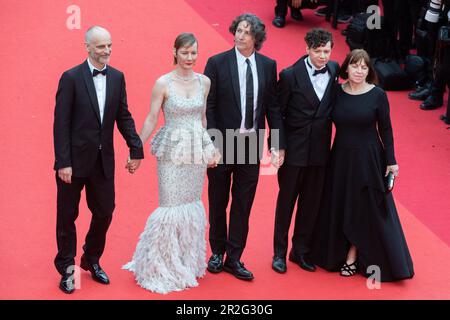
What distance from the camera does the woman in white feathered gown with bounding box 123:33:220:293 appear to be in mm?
5449

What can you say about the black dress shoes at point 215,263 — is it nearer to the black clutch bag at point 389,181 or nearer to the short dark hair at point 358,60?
the black clutch bag at point 389,181

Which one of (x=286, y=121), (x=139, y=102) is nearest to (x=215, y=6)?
(x=139, y=102)

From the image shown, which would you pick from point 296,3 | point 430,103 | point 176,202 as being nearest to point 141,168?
point 176,202

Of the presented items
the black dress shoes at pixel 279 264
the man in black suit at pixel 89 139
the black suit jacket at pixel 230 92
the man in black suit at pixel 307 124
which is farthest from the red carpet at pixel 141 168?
the black suit jacket at pixel 230 92

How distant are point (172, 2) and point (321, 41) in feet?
16.6

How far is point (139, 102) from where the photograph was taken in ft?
27.1

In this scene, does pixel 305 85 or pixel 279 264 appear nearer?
pixel 305 85

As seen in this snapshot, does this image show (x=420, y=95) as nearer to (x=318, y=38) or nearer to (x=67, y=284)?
(x=318, y=38)

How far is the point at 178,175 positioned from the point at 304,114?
0.87 m

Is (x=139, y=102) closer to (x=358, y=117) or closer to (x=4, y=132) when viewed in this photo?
(x=4, y=132)

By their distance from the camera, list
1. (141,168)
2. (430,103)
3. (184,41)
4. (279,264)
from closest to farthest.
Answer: (184,41) < (279,264) < (141,168) < (430,103)

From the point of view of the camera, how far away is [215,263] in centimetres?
588

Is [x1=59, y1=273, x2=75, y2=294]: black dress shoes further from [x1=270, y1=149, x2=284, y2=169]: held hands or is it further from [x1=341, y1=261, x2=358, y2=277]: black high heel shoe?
[x1=341, y1=261, x2=358, y2=277]: black high heel shoe

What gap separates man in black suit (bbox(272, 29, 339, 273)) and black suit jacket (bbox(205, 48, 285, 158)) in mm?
116
